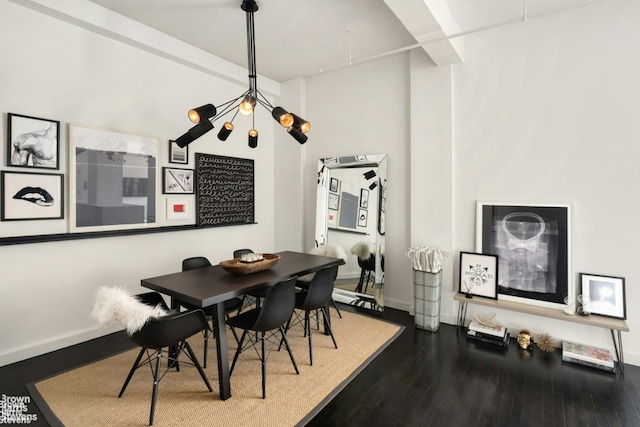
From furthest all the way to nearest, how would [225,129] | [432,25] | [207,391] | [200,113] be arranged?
1. [225,129]
2. [432,25]
3. [200,113]
4. [207,391]

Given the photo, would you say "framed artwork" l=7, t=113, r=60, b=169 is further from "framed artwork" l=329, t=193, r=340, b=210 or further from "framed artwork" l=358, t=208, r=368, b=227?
"framed artwork" l=358, t=208, r=368, b=227

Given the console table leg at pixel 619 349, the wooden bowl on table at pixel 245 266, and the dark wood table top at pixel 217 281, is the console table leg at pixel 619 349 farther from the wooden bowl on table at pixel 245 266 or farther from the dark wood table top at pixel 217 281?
the wooden bowl on table at pixel 245 266

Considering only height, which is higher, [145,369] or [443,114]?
[443,114]

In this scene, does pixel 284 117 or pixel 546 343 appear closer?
pixel 284 117

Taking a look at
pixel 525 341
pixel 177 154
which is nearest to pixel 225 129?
pixel 177 154

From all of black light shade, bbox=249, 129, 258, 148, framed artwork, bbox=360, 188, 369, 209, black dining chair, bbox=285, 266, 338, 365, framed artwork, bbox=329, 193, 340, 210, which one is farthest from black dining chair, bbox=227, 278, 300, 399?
framed artwork, bbox=329, 193, 340, 210

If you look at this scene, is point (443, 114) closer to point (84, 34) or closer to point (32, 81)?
point (84, 34)

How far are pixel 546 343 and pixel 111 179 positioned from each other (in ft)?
15.6

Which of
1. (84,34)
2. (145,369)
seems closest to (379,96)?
(84,34)

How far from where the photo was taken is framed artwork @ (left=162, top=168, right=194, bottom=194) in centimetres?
386

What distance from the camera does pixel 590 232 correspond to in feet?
9.96

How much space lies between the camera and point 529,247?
3.31 meters

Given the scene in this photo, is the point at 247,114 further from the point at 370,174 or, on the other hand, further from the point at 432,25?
the point at 370,174

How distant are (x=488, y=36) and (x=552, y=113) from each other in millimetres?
1093
